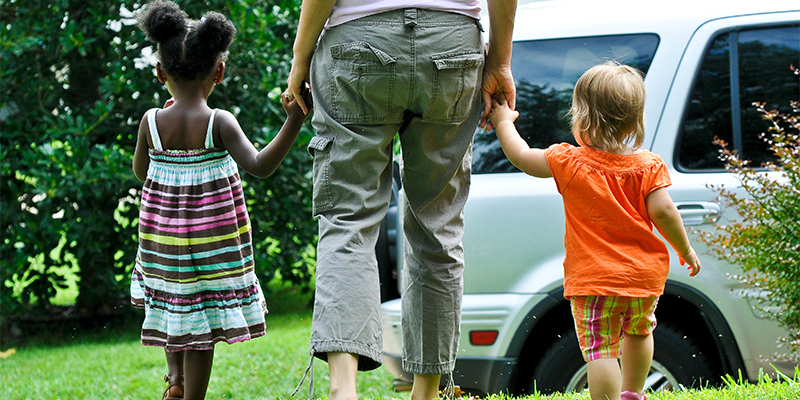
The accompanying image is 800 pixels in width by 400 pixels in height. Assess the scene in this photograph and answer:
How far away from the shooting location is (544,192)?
10.5 ft

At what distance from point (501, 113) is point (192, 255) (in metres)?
1.20

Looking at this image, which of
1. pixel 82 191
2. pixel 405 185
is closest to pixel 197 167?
pixel 405 185

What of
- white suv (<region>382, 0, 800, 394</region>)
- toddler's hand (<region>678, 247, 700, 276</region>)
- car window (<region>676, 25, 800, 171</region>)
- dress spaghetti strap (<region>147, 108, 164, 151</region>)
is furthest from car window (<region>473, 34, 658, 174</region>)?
dress spaghetti strap (<region>147, 108, 164, 151</region>)

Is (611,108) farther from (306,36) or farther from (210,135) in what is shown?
(210,135)

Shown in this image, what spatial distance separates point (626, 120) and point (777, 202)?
1.21 metres

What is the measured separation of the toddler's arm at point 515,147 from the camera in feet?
7.93

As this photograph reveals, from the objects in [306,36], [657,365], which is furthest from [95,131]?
[657,365]

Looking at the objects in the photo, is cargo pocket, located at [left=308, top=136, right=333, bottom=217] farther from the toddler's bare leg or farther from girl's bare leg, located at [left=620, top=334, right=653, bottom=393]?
girl's bare leg, located at [left=620, top=334, right=653, bottom=393]

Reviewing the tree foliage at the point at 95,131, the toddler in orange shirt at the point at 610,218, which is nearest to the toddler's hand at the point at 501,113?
the toddler in orange shirt at the point at 610,218

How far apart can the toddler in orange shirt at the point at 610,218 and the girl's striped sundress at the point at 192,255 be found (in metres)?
1.09

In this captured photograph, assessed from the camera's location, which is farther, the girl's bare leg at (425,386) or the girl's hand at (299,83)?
the girl's bare leg at (425,386)

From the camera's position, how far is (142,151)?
282cm

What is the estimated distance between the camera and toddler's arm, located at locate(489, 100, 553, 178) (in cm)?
242

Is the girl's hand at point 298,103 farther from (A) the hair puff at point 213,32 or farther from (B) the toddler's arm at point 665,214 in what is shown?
(B) the toddler's arm at point 665,214
